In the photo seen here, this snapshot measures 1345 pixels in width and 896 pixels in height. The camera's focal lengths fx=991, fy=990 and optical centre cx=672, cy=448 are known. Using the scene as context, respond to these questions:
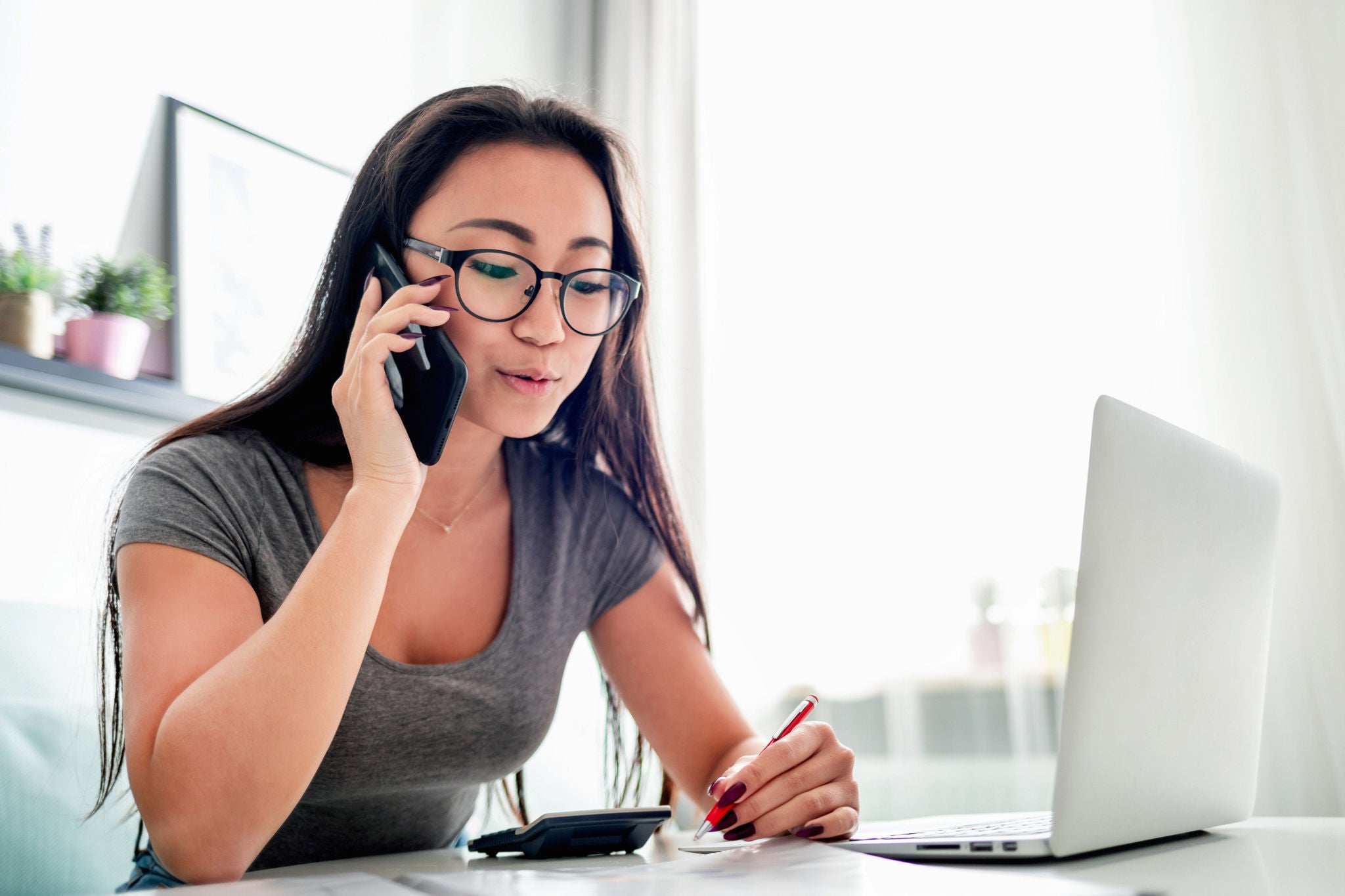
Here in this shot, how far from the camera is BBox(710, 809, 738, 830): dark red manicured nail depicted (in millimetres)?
828

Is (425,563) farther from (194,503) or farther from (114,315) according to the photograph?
(114,315)

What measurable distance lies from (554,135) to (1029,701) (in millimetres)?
1420

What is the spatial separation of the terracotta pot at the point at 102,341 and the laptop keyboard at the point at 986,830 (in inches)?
56.0

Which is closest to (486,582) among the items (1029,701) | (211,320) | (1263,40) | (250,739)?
(250,739)

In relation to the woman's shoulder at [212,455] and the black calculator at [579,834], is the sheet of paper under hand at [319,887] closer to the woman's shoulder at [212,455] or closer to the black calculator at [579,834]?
the black calculator at [579,834]

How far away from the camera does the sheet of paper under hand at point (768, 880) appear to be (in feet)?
1.73

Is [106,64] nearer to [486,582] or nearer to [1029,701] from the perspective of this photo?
[486,582]

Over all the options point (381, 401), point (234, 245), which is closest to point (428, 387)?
point (381, 401)

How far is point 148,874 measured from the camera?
1.00 metres

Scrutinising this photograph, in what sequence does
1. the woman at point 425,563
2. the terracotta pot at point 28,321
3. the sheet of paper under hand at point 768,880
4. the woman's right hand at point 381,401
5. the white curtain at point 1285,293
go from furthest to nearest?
the white curtain at point 1285,293 < the terracotta pot at point 28,321 < the woman's right hand at point 381,401 < the woman at point 425,563 < the sheet of paper under hand at point 768,880

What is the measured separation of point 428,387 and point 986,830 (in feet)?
2.08

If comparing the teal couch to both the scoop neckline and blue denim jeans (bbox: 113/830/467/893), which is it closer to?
blue denim jeans (bbox: 113/830/467/893)

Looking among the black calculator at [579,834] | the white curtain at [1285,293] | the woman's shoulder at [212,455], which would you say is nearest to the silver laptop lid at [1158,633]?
the black calculator at [579,834]

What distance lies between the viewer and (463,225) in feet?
3.53
